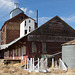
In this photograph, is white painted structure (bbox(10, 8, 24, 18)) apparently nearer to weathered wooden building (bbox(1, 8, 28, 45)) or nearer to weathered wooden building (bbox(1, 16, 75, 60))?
weathered wooden building (bbox(1, 8, 28, 45))

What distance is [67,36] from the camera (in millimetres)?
25531

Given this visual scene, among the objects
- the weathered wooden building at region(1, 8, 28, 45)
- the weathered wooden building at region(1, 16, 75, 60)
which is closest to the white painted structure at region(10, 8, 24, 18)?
the weathered wooden building at region(1, 8, 28, 45)

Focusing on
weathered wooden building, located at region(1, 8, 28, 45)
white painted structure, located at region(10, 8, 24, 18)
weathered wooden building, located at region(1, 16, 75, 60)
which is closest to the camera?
weathered wooden building, located at region(1, 16, 75, 60)

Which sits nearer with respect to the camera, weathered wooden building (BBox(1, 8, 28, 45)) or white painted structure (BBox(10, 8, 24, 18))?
weathered wooden building (BBox(1, 8, 28, 45))

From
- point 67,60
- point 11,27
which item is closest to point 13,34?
point 11,27

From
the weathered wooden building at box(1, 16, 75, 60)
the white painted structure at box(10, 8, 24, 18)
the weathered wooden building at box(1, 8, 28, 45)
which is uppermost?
the white painted structure at box(10, 8, 24, 18)

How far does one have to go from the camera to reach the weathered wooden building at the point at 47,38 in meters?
23.3

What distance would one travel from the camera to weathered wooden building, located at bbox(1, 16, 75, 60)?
2326 cm

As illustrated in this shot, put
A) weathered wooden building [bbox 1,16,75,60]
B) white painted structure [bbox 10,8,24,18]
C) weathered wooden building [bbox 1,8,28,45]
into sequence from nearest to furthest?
1. weathered wooden building [bbox 1,16,75,60]
2. weathered wooden building [bbox 1,8,28,45]
3. white painted structure [bbox 10,8,24,18]

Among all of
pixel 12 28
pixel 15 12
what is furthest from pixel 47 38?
pixel 15 12

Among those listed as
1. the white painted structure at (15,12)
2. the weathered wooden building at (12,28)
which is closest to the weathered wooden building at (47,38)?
the weathered wooden building at (12,28)

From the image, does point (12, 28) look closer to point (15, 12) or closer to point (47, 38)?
point (15, 12)

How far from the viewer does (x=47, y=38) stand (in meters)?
24.4

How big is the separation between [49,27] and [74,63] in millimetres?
9525
